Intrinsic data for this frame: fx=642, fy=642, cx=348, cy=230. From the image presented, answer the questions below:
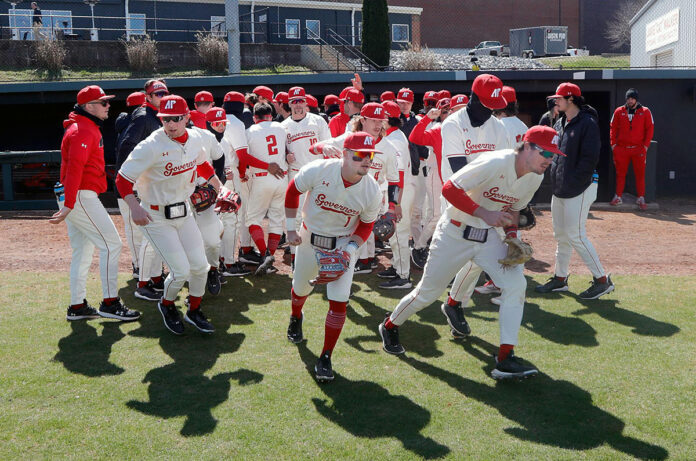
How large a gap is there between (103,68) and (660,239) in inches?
610

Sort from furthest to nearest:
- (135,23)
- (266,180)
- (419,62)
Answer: (135,23) < (419,62) < (266,180)

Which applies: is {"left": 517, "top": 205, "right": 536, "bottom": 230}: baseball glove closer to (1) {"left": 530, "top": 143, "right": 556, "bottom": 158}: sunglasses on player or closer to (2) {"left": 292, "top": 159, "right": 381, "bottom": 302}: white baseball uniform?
(1) {"left": 530, "top": 143, "right": 556, "bottom": 158}: sunglasses on player

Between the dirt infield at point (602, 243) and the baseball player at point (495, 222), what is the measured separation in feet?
11.1

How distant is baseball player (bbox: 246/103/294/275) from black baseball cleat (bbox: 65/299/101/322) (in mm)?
2015

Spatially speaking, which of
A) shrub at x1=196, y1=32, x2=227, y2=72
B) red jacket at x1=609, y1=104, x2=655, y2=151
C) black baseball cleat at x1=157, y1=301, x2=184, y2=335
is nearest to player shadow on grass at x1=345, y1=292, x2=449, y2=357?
black baseball cleat at x1=157, y1=301, x2=184, y2=335

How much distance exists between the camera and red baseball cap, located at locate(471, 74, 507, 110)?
5.55 m

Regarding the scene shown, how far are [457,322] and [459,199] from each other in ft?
4.52

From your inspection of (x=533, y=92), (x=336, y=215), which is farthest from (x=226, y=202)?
(x=533, y=92)

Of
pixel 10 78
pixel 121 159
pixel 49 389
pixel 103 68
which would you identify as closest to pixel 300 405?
pixel 49 389

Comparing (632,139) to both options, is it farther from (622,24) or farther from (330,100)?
(622,24)

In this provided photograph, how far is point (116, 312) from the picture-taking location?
5.89 meters

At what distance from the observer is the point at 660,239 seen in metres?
9.52

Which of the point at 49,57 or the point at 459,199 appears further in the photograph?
the point at 49,57

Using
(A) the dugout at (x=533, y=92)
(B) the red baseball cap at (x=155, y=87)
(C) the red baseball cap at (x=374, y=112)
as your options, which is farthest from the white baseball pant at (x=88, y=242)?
(A) the dugout at (x=533, y=92)
